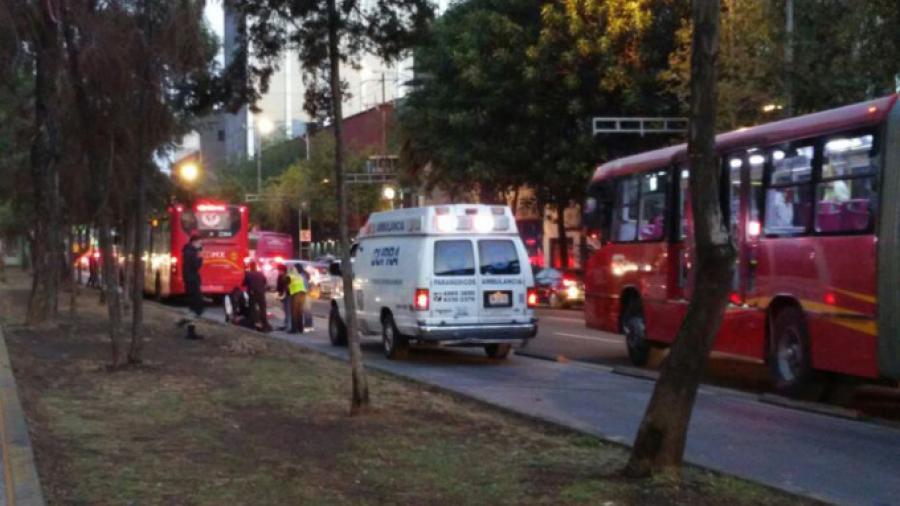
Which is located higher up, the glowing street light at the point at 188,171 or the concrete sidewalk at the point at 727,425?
the glowing street light at the point at 188,171

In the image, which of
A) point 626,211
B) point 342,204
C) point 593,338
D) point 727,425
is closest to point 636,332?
point 626,211

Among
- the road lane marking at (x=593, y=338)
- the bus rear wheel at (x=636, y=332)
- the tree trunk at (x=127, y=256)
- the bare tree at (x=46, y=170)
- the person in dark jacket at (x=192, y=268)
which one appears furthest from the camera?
the tree trunk at (x=127, y=256)

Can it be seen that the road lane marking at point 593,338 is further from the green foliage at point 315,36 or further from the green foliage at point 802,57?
the green foliage at point 315,36

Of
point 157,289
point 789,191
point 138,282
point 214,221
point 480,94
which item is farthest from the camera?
point 157,289

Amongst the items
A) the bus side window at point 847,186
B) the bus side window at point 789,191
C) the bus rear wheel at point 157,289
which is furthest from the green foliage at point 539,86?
the bus side window at point 847,186

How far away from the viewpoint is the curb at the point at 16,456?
27.0 feet

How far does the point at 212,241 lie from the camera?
39.7m

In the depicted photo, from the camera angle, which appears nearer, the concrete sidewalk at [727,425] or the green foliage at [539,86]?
the concrete sidewalk at [727,425]

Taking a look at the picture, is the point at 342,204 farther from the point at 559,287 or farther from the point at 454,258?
the point at 559,287

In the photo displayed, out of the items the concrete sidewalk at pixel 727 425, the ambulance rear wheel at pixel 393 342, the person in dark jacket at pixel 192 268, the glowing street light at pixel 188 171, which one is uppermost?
the glowing street light at pixel 188 171

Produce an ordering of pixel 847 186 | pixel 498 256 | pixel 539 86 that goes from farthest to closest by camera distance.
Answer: pixel 539 86, pixel 498 256, pixel 847 186

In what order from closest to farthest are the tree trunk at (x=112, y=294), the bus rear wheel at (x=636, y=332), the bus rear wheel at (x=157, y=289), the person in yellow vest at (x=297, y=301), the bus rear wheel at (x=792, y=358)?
the bus rear wheel at (x=792, y=358)
the tree trunk at (x=112, y=294)
the bus rear wheel at (x=636, y=332)
the person in yellow vest at (x=297, y=301)
the bus rear wheel at (x=157, y=289)

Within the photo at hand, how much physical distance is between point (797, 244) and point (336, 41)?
5.87 meters

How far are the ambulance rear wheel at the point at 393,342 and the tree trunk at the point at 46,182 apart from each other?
6.78 m
